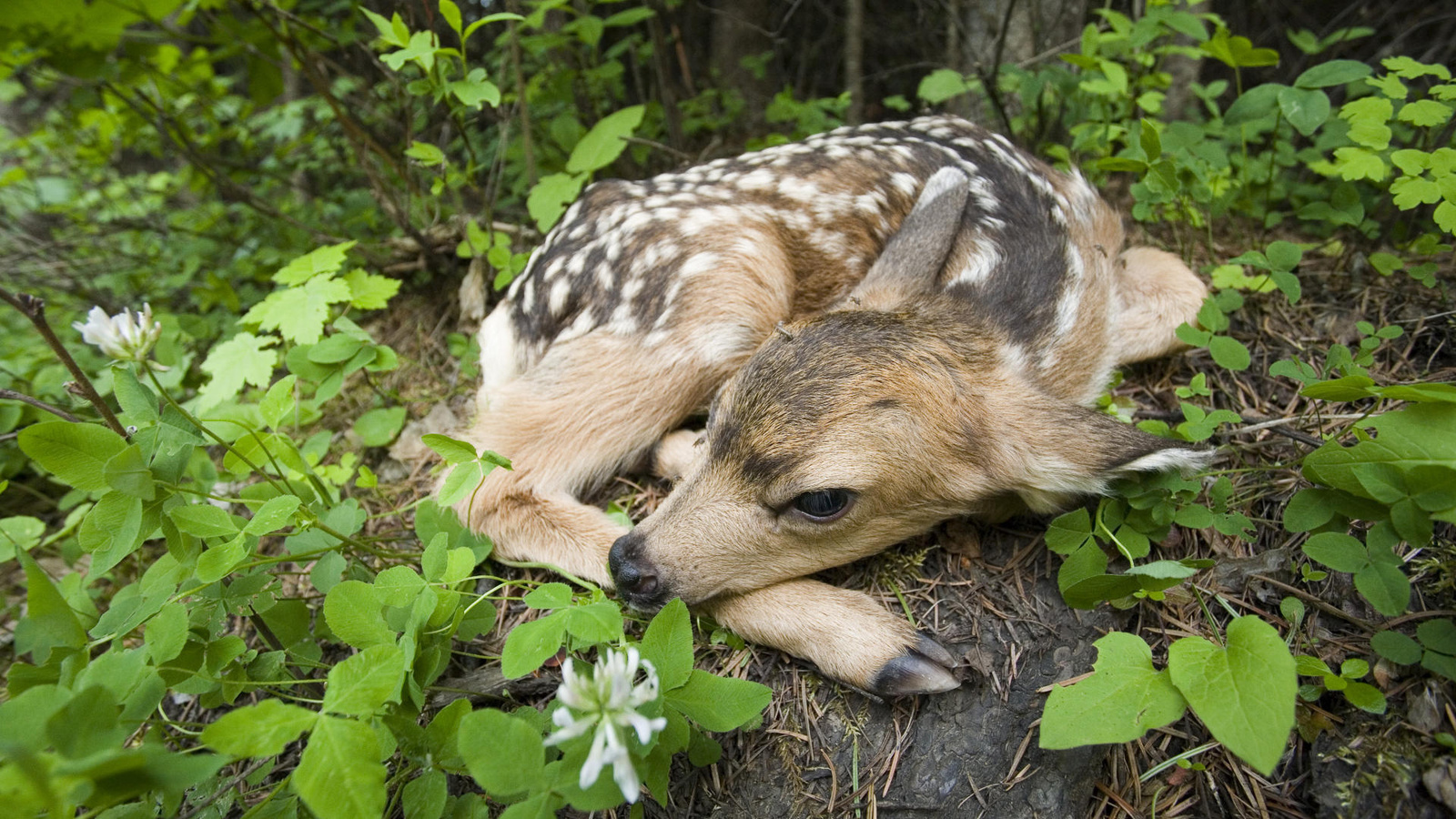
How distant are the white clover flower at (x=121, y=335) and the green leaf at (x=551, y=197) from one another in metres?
1.53

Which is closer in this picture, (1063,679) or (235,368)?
(1063,679)

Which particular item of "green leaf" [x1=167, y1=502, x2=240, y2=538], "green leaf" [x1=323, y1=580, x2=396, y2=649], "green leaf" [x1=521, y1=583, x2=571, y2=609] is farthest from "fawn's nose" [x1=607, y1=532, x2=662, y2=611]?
"green leaf" [x1=167, y1=502, x2=240, y2=538]

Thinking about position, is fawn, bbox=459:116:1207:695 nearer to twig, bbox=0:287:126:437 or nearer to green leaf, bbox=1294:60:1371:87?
green leaf, bbox=1294:60:1371:87

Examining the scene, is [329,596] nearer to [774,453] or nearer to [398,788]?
[398,788]

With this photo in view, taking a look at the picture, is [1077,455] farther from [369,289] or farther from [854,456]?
[369,289]

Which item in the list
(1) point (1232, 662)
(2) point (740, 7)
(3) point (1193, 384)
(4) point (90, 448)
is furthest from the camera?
(2) point (740, 7)

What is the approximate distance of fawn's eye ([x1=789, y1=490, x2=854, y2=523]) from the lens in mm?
2096

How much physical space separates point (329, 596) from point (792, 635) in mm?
1173

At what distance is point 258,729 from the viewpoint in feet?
4.36

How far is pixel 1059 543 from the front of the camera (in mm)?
2004

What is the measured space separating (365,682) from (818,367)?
4.50ft

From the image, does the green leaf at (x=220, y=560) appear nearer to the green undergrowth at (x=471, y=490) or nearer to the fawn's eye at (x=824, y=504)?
the green undergrowth at (x=471, y=490)

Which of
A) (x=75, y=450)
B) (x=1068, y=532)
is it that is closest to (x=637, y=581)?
(x=1068, y=532)

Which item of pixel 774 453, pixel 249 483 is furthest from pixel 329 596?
pixel 249 483
